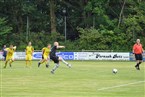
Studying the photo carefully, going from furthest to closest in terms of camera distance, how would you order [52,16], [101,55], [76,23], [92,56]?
[76,23] < [52,16] < [92,56] < [101,55]

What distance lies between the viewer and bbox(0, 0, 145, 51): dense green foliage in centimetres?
6532

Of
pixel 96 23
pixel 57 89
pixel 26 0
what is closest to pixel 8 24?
pixel 26 0

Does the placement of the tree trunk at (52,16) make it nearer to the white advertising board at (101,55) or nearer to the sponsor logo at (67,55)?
the sponsor logo at (67,55)

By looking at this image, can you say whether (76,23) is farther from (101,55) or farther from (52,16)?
(101,55)

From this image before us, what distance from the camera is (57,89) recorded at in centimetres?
1819

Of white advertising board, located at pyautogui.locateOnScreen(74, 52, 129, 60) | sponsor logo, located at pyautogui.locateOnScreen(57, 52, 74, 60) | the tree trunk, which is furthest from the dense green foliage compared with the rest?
sponsor logo, located at pyautogui.locateOnScreen(57, 52, 74, 60)

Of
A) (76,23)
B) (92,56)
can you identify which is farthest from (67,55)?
(76,23)

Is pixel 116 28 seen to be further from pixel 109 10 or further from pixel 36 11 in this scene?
pixel 36 11

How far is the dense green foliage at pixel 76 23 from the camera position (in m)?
65.3

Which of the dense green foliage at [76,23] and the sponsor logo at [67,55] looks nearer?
the sponsor logo at [67,55]

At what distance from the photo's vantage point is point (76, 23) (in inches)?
2908

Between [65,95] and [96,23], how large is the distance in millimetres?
54373

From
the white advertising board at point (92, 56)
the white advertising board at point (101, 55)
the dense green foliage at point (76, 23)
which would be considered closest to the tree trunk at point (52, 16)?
the dense green foliage at point (76, 23)

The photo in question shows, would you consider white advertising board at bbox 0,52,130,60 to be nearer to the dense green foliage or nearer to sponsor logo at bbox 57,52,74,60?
sponsor logo at bbox 57,52,74,60
